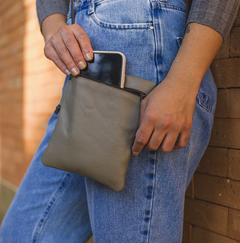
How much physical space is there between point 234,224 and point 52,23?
1.00 metres

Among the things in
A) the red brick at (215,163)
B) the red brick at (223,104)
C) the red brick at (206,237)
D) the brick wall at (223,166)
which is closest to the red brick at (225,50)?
the brick wall at (223,166)

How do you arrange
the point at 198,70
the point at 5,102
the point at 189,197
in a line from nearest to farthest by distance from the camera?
the point at 198,70 < the point at 189,197 < the point at 5,102

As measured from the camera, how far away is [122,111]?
1.74 feet

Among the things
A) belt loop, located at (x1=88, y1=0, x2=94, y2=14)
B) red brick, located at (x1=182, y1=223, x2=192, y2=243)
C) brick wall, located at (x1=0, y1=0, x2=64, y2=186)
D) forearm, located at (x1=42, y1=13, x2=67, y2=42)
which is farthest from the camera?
brick wall, located at (x1=0, y1=0, x2=64, y2=186)

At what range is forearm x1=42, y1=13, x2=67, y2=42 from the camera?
75cm

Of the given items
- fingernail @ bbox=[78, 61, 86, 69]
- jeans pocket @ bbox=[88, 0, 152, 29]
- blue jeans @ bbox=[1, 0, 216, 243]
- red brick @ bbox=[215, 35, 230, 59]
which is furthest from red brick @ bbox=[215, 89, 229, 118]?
fingernail @ bbox=[78, 61, 86, 69]

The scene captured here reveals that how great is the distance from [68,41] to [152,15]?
0.74 ft

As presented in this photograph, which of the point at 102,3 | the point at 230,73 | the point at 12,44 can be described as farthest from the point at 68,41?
the point at 12,44

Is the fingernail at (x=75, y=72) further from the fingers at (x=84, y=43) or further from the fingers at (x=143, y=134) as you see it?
the fingers at (x=143, y=134)

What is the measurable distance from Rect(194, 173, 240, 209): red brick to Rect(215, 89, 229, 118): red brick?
26cm

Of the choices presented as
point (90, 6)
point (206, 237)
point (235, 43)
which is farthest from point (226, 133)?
point (90, 6)

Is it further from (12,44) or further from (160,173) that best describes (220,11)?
(12,44)

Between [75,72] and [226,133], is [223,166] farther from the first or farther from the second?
[75,72]

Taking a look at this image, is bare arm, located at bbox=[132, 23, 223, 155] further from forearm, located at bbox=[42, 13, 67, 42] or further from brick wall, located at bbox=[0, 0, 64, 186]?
brick wall, located at bbox=[0, 0, 64, 186]
